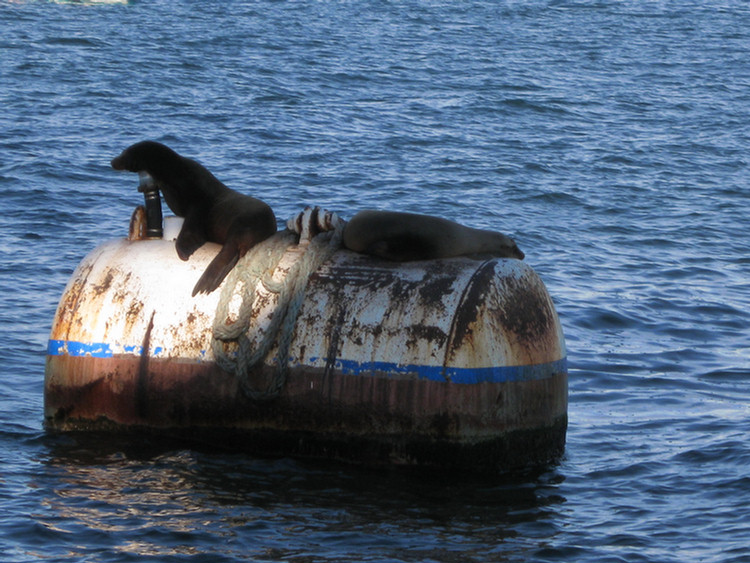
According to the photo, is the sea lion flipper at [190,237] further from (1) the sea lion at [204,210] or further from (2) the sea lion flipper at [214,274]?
(2) the sea lion flipper at [214,274]

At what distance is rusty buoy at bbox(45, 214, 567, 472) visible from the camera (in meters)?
6.92

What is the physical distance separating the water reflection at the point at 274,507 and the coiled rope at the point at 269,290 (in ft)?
1.88

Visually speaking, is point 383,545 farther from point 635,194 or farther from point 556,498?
point 635,194

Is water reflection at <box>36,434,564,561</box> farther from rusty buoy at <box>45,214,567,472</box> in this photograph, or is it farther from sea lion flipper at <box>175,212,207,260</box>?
sea lion flipper at <box>175,212,207,260</box>

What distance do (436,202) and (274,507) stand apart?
32.4 ft

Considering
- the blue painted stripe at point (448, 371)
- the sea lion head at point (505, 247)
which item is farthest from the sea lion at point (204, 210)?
the sea lion head at point (505, 247)

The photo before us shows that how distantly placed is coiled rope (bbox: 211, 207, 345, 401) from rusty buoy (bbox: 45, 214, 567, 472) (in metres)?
0.03

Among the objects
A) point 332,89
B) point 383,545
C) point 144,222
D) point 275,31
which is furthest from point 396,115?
point 383,545

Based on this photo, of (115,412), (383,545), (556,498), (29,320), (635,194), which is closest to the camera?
(383,545)

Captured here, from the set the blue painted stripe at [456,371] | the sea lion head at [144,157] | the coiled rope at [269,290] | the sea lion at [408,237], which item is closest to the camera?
the blue painted stripe at [456,371]

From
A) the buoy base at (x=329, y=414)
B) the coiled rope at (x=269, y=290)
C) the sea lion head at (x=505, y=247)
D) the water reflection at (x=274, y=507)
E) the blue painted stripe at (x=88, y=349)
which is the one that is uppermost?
the sea lion head at (x=505, y=247)

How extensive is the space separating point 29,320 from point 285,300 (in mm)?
4124

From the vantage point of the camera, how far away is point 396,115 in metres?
22.0

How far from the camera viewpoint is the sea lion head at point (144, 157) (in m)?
7.82
